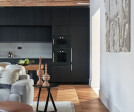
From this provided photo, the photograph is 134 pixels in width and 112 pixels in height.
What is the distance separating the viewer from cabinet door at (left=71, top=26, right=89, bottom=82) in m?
8.63

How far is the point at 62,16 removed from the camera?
8.64 m

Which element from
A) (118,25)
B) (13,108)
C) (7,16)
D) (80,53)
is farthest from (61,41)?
(13,108)

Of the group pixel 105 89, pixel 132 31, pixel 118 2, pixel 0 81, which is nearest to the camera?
pixel 132 31

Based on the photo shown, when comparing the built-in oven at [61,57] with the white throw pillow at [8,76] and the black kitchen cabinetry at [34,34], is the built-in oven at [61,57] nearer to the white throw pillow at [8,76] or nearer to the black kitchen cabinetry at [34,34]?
the black kitchen cabinetry at [34,34]

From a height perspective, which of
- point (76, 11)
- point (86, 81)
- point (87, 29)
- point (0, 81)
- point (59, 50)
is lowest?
point (86, 81)

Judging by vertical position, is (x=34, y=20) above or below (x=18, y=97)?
above

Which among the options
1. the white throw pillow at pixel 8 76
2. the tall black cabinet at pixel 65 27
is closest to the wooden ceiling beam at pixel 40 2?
the tall black cabinet at pixel 65 27

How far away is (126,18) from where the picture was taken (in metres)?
3.47

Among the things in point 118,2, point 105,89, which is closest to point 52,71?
point 105,89

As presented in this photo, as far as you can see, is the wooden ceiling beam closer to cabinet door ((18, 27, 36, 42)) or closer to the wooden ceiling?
the wooden ceiling

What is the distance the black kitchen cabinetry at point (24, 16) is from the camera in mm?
8637

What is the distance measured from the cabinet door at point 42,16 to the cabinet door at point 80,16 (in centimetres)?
82

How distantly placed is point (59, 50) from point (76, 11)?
59.7 inches

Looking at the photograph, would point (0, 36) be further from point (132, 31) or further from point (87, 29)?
point (132, 31)
